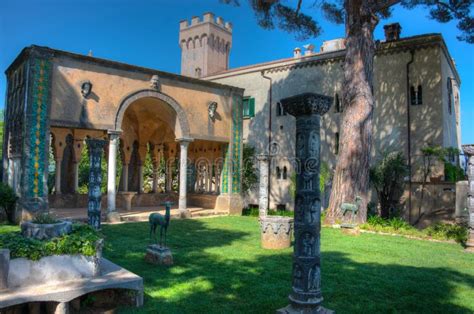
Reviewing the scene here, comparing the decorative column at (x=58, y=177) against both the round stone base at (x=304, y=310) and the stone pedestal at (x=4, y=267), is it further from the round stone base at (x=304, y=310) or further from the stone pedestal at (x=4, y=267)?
the round stone base at (x=304, y=310)

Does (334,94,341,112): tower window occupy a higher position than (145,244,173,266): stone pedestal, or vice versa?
(334,94,341,112): tower window

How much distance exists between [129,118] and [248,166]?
6536 mm

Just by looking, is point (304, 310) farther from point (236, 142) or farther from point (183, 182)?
point (236, 142)

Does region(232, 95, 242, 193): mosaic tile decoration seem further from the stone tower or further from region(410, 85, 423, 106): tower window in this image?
the stone tower

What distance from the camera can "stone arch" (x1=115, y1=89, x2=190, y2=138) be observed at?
1388 cm

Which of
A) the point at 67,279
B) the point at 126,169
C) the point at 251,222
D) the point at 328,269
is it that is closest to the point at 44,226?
the point at 67,279

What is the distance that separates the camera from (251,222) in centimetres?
1477

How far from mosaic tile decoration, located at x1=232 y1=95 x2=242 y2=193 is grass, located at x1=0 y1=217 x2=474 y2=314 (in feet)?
20.9

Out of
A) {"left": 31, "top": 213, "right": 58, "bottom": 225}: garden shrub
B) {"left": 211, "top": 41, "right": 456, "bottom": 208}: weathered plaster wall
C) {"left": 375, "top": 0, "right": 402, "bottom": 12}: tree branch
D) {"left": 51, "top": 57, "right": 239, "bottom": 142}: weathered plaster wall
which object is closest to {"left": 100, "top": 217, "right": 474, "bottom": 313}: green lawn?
{"left": 31, "top": 213, "right": 58, "bottom": 225}: garden shrub

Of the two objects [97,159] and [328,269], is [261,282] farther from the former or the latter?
[97,159]

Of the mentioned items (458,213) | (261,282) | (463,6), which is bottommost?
(261,282)

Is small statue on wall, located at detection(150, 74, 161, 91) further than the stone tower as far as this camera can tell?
No

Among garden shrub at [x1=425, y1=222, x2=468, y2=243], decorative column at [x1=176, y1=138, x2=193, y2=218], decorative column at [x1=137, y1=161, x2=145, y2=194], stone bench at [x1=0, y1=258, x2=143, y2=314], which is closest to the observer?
stone bench at [x1=0, y1=258, x2=143, y2=314]

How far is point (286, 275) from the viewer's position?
6.93 m
